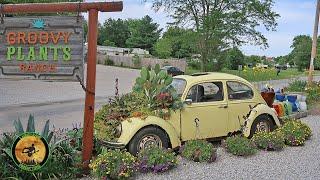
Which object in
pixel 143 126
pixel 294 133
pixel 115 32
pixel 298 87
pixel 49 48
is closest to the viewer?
pixel 49 48

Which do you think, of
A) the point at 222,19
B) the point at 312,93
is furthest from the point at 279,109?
the point at 222,19

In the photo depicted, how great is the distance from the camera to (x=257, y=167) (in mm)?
6477

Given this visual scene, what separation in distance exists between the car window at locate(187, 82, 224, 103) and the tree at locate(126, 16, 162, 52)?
8280 centimetres

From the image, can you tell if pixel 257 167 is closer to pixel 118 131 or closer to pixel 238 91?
pixel 238 91

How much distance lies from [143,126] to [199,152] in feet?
3.49

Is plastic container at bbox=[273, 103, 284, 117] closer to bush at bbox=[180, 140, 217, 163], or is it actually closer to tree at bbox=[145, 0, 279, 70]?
bush at bbox=[180, 140, 217, 163]

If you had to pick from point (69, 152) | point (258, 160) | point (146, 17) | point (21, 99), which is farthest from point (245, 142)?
point (146, 17)

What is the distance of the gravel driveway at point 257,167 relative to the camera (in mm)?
6020

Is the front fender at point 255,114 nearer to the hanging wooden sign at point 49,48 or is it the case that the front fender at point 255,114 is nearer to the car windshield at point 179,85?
the car windshield at point 179,85

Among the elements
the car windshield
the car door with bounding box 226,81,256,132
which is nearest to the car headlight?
the car windshield

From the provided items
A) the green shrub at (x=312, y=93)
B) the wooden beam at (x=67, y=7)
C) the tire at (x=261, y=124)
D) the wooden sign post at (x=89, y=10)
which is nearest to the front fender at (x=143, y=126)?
the wooden sign post at (x=89, y=10)

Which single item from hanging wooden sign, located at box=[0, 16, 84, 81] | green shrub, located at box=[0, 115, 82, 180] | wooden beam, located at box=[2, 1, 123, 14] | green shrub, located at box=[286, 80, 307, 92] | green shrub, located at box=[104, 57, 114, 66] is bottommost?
green shrub, located at box=[0, 115, 82, 180]

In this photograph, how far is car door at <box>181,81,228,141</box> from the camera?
7.47 metres

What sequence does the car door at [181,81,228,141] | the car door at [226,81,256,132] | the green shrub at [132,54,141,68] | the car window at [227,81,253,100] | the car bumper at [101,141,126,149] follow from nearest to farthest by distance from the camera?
the car bumper at [101,141,126,149] → the car door at [181,81,228,141] → the car door at [226,81,256,132] → the car window at [227,81,253,100] → the green shrub at [132,54,141,68]
